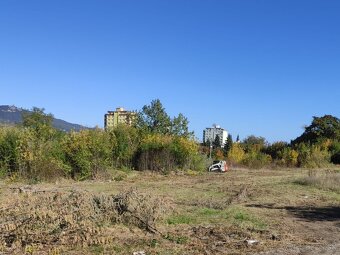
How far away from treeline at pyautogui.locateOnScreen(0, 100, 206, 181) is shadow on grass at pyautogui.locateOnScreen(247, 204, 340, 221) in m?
9.94

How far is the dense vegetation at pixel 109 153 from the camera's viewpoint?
62.2 feet

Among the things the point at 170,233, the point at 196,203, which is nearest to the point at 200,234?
the point at 170,233

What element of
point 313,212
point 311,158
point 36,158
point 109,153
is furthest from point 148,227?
point 311,158

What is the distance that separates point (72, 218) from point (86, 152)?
12.9 meters

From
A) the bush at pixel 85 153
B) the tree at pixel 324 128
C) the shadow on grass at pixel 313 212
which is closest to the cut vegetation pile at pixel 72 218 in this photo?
the shadow on grass at pixel 313 212

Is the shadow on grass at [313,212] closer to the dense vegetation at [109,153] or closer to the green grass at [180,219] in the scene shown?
the green grass at [180,219]

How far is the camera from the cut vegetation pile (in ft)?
24.7

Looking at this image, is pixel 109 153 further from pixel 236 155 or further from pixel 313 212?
pixel 236 155

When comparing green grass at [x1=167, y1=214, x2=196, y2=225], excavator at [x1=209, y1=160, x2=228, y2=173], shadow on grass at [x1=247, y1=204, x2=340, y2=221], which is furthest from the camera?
excavator at [x1=209, y1=160, x2=228, y2=173]

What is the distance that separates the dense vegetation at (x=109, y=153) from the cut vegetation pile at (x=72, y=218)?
9.94 metres

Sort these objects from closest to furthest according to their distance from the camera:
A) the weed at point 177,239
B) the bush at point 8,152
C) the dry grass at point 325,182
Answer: the weed at point 177,239
the dry grass at point 325,182
the bush at point 8,152

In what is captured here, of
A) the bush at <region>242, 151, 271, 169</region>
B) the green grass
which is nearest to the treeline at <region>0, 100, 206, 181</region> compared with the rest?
the bush at <region>242, 151, 271, 169</region>

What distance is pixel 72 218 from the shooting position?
7.94 meters

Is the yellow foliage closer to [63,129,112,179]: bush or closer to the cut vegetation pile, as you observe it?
[63,129,112,179]: bush
